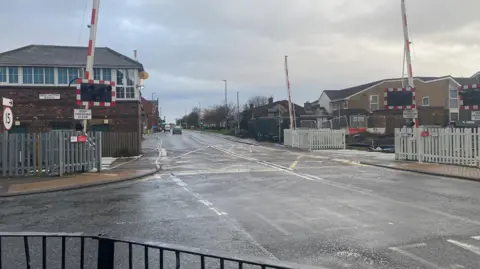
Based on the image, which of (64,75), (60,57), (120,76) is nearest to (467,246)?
(120,76)

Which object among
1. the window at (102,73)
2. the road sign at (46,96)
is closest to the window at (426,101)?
the window at (102,73)

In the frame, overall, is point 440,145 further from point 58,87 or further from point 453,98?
point 453,98

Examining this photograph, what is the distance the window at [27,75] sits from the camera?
34.7 m

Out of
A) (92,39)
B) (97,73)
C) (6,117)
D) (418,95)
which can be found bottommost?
(6,117)

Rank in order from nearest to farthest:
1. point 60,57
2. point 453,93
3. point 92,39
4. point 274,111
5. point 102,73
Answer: point 92,39, point 102,73, point 60,57, point 453,93, point 274,111

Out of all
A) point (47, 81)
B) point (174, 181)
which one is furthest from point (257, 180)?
point (47, 81)

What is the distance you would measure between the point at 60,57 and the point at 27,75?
3.32 m

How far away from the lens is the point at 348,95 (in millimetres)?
62969

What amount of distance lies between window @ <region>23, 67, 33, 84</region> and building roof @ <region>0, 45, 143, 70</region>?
1.52 ft

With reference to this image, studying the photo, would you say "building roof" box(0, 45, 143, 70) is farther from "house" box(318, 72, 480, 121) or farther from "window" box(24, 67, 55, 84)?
"house" box(318, 72, 480, 121)

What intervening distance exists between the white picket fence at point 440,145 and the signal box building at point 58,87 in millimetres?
20796

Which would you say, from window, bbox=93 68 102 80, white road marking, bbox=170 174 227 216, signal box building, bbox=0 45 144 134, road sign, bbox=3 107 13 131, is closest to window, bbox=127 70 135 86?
signal box building, bbox=0 45 144 134

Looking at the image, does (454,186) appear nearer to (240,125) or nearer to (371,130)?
(371,130)

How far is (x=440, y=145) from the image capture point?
18781 mm
